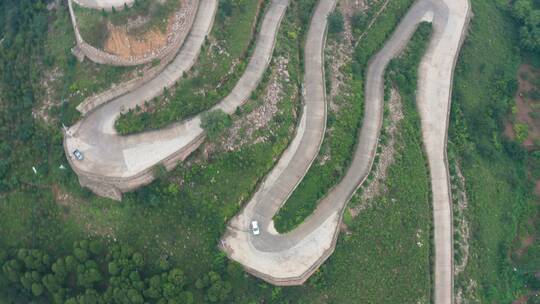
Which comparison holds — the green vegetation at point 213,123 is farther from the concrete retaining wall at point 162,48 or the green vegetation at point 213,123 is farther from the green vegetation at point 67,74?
the green vegetation at point 67,74

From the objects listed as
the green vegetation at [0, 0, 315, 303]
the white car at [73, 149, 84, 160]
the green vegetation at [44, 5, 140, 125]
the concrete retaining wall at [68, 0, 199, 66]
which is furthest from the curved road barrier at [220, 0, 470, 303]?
the green vegetation at [44, 5, 140, 125]

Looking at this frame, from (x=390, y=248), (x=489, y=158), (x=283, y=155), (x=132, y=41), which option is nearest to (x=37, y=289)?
(x=132, y=41)

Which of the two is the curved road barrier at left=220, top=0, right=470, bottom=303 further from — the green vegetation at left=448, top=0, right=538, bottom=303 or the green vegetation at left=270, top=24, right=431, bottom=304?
the green vegetation at left=448, top=0, right=538, bottom=303

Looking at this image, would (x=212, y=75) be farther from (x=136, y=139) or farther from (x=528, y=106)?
(x=528, y=106)

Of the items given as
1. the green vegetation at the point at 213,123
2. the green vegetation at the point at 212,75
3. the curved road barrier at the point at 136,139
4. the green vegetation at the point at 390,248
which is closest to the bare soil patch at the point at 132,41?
the curved road barrier at the point at 136,139

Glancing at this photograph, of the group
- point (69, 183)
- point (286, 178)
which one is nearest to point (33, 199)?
point (69, 183)
